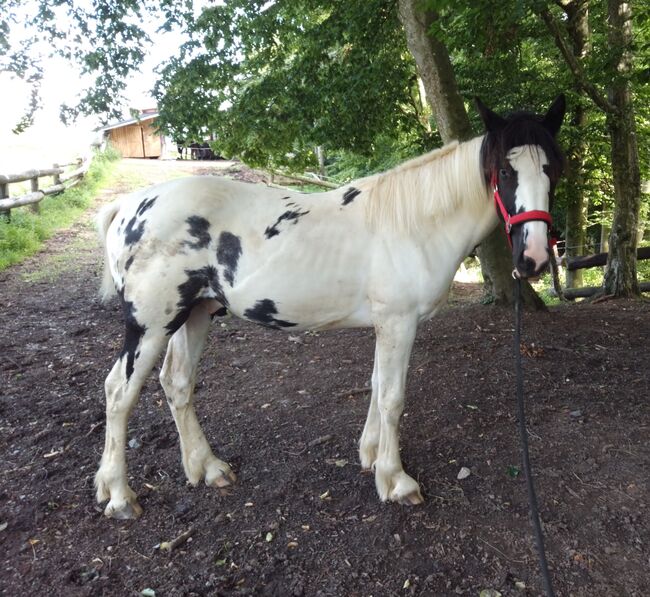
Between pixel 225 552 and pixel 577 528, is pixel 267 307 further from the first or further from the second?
pixel 577 528

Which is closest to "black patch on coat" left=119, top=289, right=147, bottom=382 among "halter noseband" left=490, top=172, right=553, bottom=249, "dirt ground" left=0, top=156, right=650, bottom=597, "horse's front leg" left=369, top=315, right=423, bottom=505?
"dirt ground" left=0, top=156, right=650, bottom=597

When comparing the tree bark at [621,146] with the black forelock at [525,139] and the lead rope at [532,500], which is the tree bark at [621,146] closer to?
the black forelock at [525,139]

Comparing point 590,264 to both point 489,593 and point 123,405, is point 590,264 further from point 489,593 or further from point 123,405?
point 123,405

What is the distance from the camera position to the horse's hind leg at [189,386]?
3146 mm

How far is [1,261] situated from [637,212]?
9515mm

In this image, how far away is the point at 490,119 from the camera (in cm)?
246

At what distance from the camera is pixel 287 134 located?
6.90 meters

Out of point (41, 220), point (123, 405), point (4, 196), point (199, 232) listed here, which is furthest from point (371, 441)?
point (41, 220)

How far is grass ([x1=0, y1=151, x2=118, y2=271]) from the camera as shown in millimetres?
8836

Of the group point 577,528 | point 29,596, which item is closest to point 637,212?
point 577,528

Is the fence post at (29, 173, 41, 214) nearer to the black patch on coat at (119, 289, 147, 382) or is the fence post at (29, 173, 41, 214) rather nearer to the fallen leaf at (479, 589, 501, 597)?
the black patch on coat at (119, 289, 147, 382)

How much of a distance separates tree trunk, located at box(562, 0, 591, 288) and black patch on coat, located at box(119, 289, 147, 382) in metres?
4.43

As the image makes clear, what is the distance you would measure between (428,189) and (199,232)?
128 cm

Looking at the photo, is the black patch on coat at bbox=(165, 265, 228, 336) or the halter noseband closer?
the halter noseband
